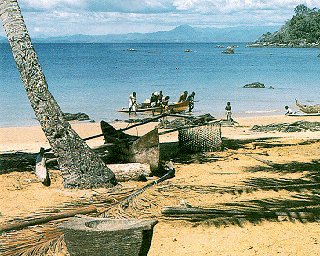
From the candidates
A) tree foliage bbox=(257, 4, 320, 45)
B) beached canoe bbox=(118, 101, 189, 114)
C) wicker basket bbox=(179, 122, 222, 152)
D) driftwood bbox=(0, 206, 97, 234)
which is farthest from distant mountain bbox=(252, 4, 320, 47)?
driftwood bbox=(0, 206, 97, 234)

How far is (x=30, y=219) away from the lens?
729 centimetres

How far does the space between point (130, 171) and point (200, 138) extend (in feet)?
11.2

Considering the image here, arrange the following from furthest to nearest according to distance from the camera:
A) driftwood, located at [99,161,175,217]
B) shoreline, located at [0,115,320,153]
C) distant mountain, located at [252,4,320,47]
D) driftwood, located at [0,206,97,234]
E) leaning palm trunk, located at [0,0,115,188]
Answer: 1. distant mountain, located at [252,4,320,47]
2. shoreline, located at [0,115,320,153]
3. leaning palm trunk, located at [0,0,115,188]
4. driftwood, located at [99,161,175,217]
5. driftwood, located at [0,206,97,234]

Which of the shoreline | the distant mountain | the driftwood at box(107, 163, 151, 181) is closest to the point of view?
the driftwood at box(107, 163, 151, 181)

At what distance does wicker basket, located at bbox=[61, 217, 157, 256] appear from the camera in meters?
4.41

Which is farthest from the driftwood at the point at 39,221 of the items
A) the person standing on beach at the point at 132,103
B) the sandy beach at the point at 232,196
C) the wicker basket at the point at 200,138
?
the person standing on beach at the point at 132,103

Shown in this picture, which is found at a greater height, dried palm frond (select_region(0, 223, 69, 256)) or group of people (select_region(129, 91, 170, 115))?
dried palm frond (select_region(0, 223, 69, 256))

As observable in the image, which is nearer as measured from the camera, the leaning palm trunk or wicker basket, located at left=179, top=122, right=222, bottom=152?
the leaning palm trunk

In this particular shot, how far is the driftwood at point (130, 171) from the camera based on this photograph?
1038 cm

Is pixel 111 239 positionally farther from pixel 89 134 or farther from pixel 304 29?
pixel 304 29

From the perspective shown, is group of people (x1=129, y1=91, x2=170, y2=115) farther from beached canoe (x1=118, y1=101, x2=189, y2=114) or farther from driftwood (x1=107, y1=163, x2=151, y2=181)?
driftwood (x1=107, y1=163, x2=151, y2=181)

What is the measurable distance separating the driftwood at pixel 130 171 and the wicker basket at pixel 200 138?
296 cm

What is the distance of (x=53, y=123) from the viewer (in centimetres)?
948

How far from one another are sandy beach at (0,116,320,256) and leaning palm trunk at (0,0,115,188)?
11.1 inches
